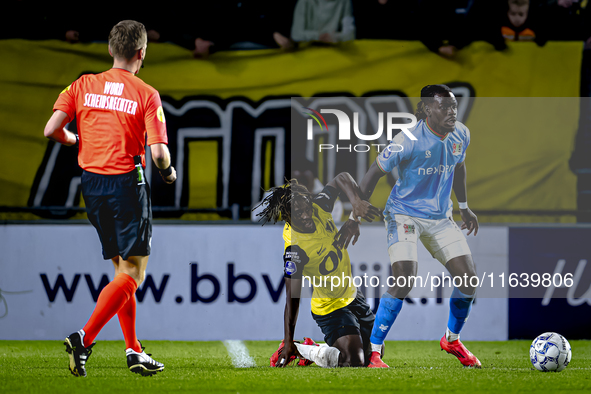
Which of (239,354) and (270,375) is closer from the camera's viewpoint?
(270,375)

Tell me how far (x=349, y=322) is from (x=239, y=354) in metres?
1.29

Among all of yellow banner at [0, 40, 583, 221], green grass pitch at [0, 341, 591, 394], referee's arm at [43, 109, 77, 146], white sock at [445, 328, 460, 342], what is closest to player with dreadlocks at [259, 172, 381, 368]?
green grass pitch at [0, 341, 591, 394]

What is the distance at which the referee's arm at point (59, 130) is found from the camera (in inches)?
157

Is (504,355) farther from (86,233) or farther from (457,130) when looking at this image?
(86,233)

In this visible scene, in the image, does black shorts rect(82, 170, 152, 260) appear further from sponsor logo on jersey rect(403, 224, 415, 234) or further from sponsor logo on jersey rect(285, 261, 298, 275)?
sponsor logo on jersey rect(403, 224, 415, 234)

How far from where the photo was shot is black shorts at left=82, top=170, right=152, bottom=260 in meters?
4.00

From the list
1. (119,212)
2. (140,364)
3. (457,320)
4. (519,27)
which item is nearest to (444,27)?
(519,27)

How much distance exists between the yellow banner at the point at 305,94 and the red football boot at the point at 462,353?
2.04m

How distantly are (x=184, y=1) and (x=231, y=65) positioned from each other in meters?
0.84

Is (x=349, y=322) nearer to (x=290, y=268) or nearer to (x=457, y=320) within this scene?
(x=290, y=268)

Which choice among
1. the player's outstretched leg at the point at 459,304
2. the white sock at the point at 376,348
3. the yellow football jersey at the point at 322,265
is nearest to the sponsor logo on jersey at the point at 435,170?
the player's outstretched leg at the point at 459,304

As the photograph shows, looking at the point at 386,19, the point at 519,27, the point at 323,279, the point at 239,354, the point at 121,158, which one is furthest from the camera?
the point at 386,19

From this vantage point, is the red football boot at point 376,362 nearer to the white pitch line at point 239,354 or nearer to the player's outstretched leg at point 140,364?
the white pitch line at point 239,354

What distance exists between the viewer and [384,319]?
4848 mm
